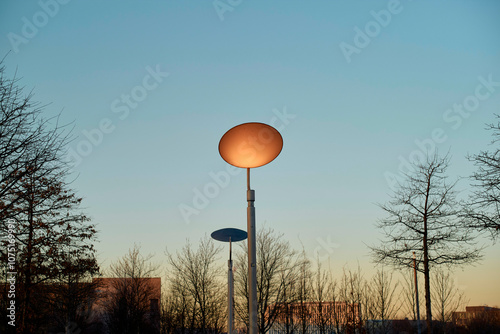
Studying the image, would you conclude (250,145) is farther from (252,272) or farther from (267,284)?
(267,284)

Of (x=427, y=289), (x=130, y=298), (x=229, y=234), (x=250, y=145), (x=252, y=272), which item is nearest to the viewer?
(x=252, y=272)

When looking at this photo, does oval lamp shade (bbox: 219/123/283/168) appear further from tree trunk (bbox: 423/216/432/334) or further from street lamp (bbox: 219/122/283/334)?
tree trunk (bbox: 423/216/432/334)

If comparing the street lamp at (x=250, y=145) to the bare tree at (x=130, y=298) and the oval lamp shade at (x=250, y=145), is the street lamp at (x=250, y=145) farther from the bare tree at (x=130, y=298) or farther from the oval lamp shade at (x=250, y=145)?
the bare tree at (x=130, y=298)

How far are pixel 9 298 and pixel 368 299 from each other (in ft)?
47.6

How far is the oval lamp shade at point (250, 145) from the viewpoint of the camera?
468cm

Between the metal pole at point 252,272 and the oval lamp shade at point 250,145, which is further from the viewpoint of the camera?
the oval lamp shade at point 250,145

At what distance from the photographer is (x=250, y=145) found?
15.4 ft

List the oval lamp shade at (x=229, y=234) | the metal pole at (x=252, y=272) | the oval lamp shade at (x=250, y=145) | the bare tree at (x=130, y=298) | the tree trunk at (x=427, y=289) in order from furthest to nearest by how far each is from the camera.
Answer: the bare tree at (x=130, y=298)
the tree trunk at (x=427, y=289)
the oval lamp shade at (x=229, y=234)
the oval lamp shade at (x=250, y=145)
the metal pole at (x=252, y=272)

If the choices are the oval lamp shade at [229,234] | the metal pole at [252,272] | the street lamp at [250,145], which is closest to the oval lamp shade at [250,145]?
the street lamp at [250,145]

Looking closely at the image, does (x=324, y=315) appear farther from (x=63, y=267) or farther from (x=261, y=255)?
(x=63, y=267)

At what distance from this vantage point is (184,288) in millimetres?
25219

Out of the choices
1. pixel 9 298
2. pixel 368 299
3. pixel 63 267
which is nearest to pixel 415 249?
pixel 368 299

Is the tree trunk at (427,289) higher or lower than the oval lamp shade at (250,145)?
lower

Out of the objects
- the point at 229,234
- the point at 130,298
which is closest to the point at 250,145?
the point at 229,234
